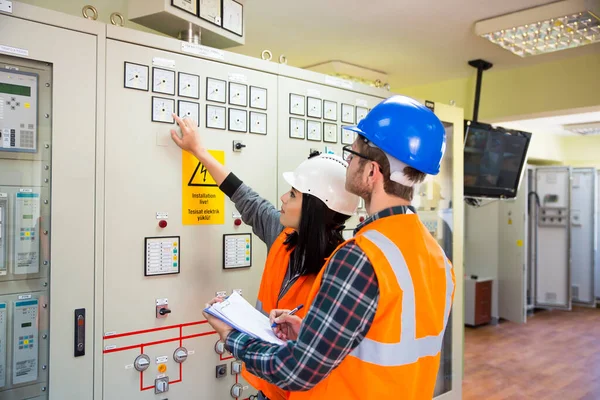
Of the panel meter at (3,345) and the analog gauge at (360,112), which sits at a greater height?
the analog gauge at (360,112)

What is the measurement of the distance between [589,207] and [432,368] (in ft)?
25.9

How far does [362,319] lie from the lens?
3.87ft

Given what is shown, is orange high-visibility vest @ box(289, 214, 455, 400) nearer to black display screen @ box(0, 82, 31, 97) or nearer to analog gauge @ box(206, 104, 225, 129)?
analog gauge @ box(206, 104, 225, 129)

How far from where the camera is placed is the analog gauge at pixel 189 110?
2.05 m

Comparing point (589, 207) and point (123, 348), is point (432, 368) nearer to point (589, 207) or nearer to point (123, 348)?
point (123, 348)

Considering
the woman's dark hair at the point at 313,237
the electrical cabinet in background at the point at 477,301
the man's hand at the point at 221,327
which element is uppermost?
the woman's dark hair at the point at 313,237

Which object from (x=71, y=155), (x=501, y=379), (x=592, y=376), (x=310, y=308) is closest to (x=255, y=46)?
(x=71, y=155)

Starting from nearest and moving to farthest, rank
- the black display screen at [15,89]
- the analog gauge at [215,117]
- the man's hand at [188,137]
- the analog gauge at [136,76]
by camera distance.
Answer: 1. the black display screen at [15,89]
2. the analog gauge at [136,76]
3. the man's hand at [188,137]
4. the analog gauge at [215,117]

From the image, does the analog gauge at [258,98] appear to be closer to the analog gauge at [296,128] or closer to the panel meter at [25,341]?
the analog gauge at [296,128]

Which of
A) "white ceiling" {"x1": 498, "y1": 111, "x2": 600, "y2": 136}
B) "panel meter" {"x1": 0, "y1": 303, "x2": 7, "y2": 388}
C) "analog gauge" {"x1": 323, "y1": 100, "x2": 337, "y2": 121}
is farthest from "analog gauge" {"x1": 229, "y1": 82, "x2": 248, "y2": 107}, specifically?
"white ceiling" {"x1": 498, "y1": 111, "x2": 600, "y2": 136}

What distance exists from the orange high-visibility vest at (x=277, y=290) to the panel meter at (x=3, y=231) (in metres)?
0.90

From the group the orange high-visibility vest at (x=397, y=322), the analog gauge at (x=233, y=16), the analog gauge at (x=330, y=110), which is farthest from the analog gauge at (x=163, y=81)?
the orange high-visibility vest at (x=397, y=322)

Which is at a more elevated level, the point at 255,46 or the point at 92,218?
the point at 255,46

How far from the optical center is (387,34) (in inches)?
149
